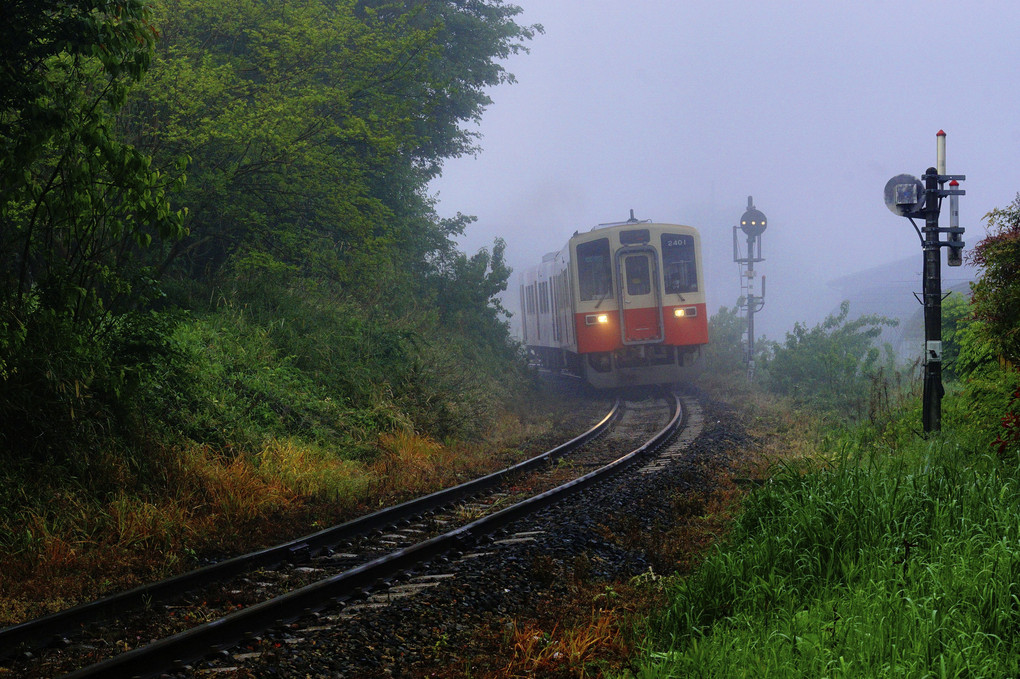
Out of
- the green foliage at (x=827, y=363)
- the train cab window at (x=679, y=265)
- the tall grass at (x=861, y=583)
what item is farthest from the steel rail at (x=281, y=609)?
the green foliage at (x=827, y=363)

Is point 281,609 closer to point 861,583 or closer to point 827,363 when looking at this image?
point 861,583

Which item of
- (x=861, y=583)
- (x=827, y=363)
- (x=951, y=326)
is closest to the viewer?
(x=861, y=583)

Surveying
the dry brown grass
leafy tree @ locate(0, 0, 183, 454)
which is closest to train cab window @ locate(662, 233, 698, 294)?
the dry brown grass

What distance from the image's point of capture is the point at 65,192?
21.9ft

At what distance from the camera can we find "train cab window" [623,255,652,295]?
61.0 feet

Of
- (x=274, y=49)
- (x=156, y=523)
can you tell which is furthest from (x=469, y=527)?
(x=274, y=49)

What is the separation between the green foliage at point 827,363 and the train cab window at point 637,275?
414cm

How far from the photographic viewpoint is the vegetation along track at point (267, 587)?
4602 mm

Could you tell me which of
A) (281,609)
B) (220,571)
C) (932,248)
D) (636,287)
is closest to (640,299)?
(636,287)

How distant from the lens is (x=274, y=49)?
545 inches

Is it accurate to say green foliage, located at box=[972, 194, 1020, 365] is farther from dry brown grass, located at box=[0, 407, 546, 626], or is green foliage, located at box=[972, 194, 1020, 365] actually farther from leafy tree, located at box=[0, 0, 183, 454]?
leafy tree, located at box=[0, 0, 183, 454]

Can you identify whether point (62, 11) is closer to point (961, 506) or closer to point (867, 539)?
point (867, 539)

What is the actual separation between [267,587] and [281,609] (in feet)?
2.63

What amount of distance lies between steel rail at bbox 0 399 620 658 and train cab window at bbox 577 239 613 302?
9.34 metres
